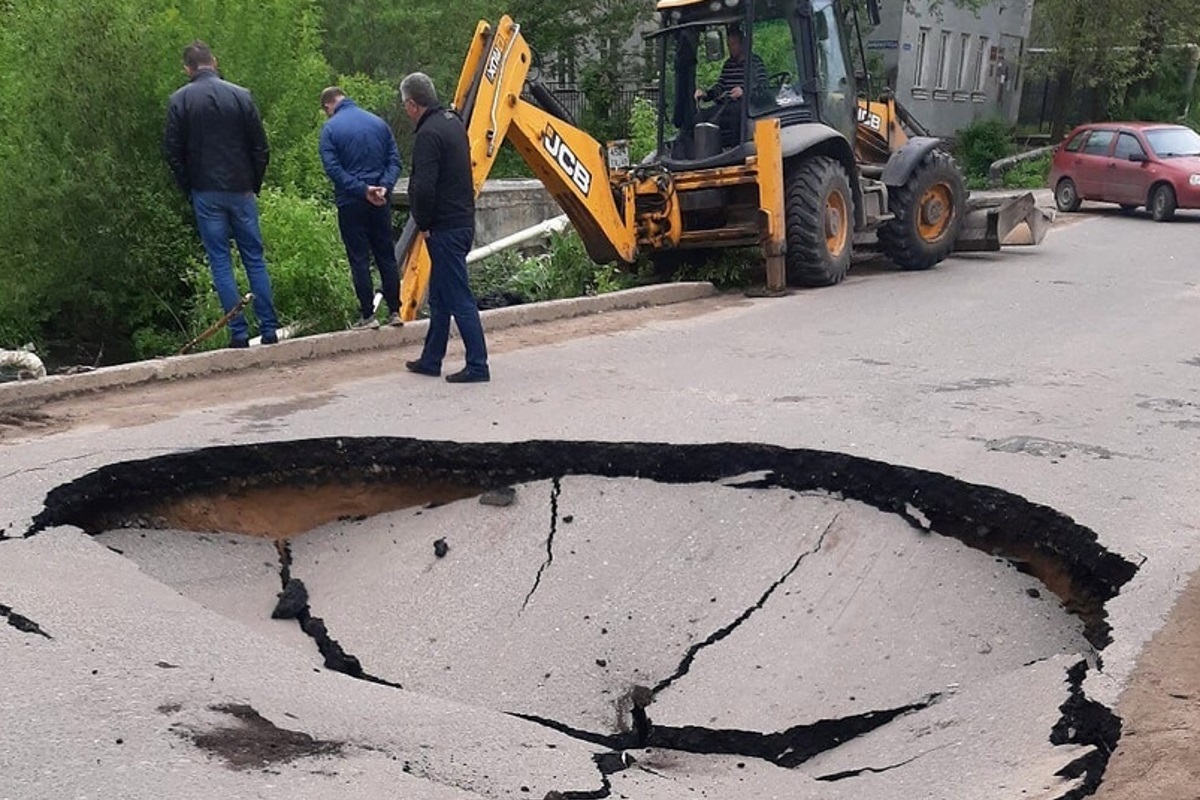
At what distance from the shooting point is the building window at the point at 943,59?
33.5m

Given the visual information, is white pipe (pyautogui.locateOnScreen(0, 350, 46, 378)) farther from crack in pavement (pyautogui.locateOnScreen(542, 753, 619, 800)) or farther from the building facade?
the building facade

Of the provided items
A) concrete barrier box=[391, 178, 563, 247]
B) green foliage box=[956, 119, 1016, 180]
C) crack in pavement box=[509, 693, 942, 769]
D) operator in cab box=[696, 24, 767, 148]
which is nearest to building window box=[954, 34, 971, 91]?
green foliage box=[956, 119, 1016, 180]

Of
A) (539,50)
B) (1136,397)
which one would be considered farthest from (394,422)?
(539,50)

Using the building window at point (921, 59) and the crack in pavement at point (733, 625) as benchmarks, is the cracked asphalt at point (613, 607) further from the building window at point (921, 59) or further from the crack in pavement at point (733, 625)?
the building window at point (921, 59)

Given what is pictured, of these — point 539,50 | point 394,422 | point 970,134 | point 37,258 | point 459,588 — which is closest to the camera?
point 459,588

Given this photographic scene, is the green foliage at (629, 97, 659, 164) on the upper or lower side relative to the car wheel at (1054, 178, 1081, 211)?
upper

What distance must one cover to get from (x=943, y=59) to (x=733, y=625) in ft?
107

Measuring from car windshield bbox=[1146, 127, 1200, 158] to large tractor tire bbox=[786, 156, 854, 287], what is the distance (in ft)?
32.5

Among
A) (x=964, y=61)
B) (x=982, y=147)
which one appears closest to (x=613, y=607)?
(x=982, y=147)

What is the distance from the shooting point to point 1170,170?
60.2 ft

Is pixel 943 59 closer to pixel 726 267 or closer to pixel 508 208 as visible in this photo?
pixel 508 208

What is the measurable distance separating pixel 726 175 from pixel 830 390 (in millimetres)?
4142

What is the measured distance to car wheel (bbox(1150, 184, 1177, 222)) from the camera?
1844 cm

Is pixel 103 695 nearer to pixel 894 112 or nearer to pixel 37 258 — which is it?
pixel 37 258
